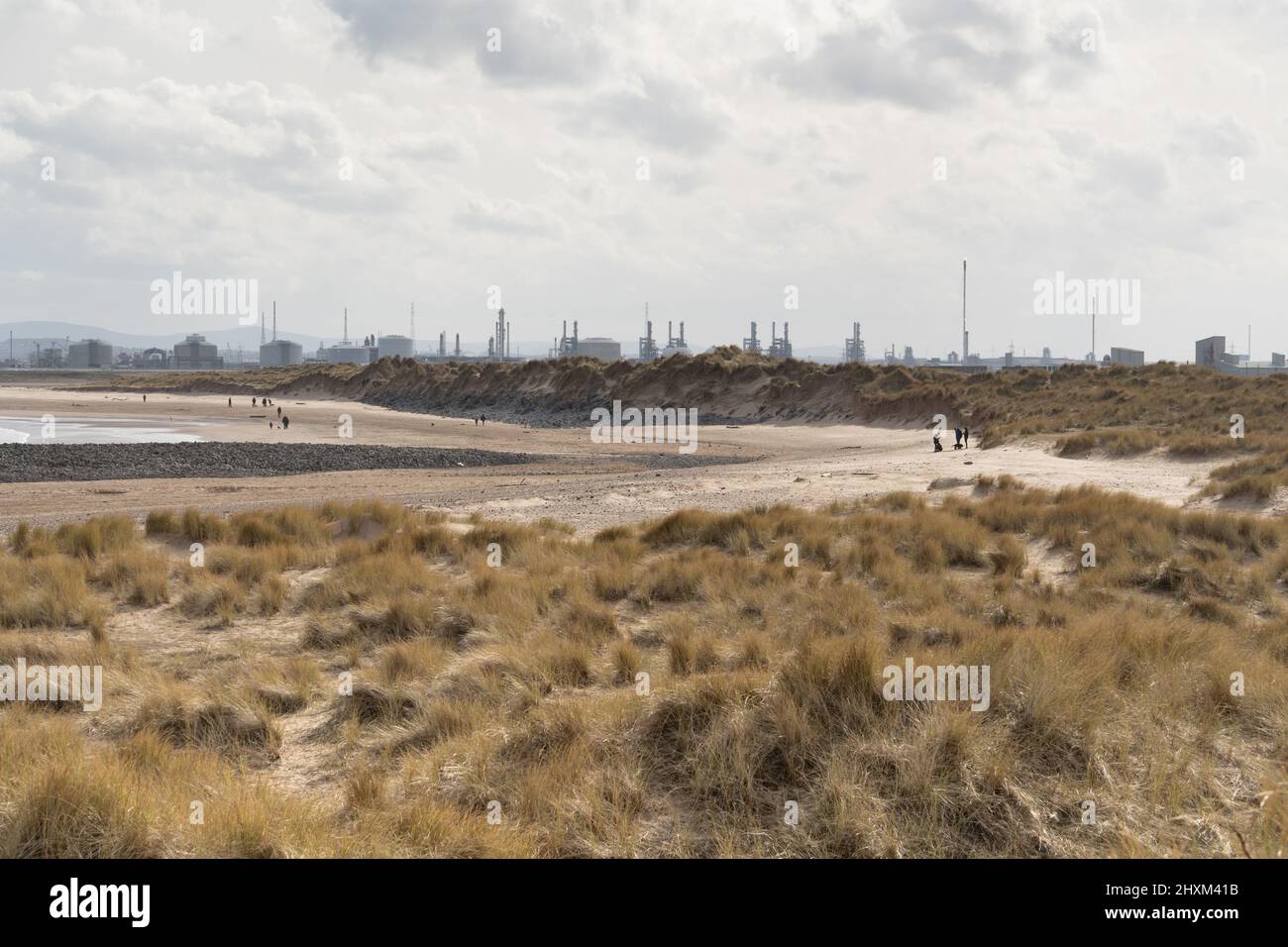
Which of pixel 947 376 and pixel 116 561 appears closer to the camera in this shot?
pixel 116 561

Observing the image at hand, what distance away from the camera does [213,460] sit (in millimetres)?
35031

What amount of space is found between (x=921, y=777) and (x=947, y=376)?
59.6 meters

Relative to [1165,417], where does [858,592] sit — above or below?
below

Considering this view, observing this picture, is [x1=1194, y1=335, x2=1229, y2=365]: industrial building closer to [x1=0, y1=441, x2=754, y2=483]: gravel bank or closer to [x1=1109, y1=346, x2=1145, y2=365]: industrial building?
[x1=1109, y1=346, x2=1145, y2=365]: industrial building

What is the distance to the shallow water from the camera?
43603 mm

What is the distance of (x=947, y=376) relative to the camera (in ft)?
199

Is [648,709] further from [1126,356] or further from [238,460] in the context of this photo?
[1126,356]

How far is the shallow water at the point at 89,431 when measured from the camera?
43603 millimetres

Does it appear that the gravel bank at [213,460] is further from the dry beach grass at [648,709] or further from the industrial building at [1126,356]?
the industrial building at [1126,356]

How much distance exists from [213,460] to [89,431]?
20.6 metres

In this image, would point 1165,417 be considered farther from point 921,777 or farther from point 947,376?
point 921,777

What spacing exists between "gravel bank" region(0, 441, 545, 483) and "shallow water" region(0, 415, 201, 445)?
527 centimetres
